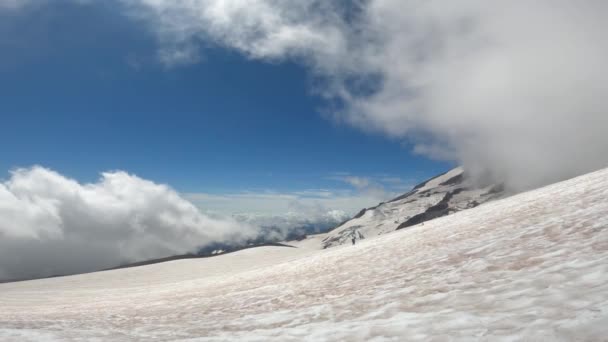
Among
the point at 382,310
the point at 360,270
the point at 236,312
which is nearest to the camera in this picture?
the point at 382,310

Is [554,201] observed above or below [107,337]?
above

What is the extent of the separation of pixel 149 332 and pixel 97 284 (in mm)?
46298

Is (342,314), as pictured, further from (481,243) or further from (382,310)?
(481,243)

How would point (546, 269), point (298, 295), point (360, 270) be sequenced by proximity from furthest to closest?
1. point (360, 270)
2. point (298, 295)
3. point (546, 269)

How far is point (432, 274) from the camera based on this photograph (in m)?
11.1

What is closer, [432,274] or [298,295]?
[432,274]

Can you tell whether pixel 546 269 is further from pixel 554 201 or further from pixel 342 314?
pixel 554 201

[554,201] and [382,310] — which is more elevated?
[554,201]

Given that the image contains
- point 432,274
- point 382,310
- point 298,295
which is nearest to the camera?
point 382,310

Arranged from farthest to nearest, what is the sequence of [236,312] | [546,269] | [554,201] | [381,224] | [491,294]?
[381,224], [554,201], [236,312], [546,269], [491,294]

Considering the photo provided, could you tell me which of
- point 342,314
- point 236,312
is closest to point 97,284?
point 236,312

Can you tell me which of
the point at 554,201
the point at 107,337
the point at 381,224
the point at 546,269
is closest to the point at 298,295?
the point at 107,337

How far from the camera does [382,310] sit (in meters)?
8.60

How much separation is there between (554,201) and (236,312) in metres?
16.7
